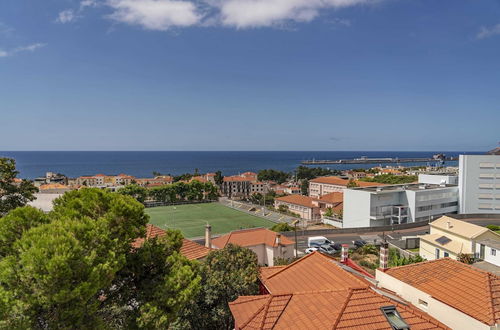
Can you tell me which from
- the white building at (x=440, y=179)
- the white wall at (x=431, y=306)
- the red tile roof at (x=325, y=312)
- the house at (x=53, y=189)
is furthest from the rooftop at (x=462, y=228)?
the house at (x=53, y=189)

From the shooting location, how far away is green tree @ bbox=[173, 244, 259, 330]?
14.3m

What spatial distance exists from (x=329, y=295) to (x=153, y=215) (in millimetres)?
57100

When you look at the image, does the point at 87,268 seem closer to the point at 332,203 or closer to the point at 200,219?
the point at 200,219

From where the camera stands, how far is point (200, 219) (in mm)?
61531

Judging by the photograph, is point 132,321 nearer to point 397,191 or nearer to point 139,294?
point 139,294

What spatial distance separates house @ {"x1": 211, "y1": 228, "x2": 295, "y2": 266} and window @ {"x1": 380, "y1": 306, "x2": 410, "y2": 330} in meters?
17.5

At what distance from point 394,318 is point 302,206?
182 ft

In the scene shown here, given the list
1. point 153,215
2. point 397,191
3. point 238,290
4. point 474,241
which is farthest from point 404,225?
point 153,215

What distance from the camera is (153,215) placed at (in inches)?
2564

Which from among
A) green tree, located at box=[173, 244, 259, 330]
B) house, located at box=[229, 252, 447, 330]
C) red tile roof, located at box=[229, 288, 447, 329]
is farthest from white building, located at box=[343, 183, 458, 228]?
red tile roof, located at box=[229, 288, 447, 329]

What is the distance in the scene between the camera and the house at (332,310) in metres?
11.3

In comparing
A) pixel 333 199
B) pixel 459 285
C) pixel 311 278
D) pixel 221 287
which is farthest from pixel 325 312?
pixel 333 199

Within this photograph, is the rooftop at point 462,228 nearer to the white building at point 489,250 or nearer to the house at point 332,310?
the white building at point 489,250

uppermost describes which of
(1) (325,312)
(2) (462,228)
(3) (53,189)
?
(1) (325,312)
